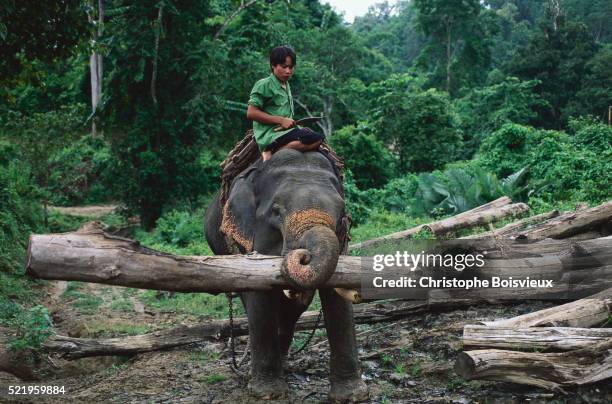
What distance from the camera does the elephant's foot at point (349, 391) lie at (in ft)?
16.6

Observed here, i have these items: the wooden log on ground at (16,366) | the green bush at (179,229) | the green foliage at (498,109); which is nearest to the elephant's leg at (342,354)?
the wooden log on ground at (16,366)

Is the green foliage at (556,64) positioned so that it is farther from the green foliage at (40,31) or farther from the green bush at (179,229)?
the green foliage at (40,31)

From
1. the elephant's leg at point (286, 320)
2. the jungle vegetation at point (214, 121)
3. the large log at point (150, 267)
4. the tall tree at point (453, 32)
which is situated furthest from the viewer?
the tall tree at point (453, 32)

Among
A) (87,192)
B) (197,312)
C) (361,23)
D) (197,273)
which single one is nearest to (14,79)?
(197,312)

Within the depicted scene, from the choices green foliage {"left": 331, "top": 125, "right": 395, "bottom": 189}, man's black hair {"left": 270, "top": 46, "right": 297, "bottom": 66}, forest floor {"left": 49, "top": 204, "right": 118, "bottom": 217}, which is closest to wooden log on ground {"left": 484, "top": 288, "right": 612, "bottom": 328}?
man's black hair {"left": 270, "top": 46, "right": 297, "bottom": 66}

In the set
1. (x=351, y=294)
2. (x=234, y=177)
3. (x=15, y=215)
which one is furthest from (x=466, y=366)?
(x=15, y=215)

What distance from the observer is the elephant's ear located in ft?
17.7

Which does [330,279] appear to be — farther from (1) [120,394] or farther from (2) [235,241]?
(1) [120,394]

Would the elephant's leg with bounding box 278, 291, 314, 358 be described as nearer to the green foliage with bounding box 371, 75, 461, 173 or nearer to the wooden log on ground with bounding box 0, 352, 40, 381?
the wooden log on ground with bounding box 0, 352, 40, 381

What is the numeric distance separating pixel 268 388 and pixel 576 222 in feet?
14.3

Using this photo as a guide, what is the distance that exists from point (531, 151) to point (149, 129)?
33.3 feet

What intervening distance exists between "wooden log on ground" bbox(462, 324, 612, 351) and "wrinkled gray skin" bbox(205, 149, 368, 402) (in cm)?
92

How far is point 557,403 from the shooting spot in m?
4.54

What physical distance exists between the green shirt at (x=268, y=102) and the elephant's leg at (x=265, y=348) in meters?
1.32
